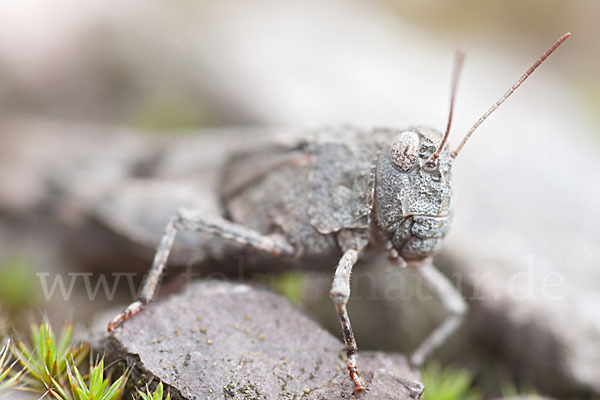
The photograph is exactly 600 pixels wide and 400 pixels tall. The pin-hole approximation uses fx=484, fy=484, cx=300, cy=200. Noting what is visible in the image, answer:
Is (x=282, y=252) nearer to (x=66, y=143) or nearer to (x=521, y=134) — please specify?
(x=66, y=143)

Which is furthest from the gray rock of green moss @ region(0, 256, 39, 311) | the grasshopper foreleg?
green moss @ region(0, 256, 39, 311)

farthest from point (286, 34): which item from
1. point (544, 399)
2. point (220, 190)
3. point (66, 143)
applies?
point (544, 399)

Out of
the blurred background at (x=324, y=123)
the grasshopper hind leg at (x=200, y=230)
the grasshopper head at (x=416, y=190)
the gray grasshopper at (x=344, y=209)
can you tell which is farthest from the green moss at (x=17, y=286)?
the grasshopper head at (x=416, y=190)

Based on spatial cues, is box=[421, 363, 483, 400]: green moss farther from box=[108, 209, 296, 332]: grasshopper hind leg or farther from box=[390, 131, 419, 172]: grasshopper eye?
box=[390, 131, 419, 172]: grasshopper eye

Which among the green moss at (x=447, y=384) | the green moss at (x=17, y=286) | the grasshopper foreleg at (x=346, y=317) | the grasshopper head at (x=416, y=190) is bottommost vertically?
the green moss at (x=17, y=286)

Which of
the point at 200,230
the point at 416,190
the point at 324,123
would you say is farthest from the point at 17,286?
the point at 416,190

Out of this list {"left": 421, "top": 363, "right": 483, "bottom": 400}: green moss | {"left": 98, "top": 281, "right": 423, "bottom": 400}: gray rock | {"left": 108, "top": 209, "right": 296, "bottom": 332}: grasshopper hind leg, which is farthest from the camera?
{"left": 421, "top": 363, "right": 483, "bottom": 400}: green moss

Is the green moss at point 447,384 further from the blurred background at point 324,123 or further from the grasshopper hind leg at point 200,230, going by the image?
the grasshopper hind leg at point 200,230
